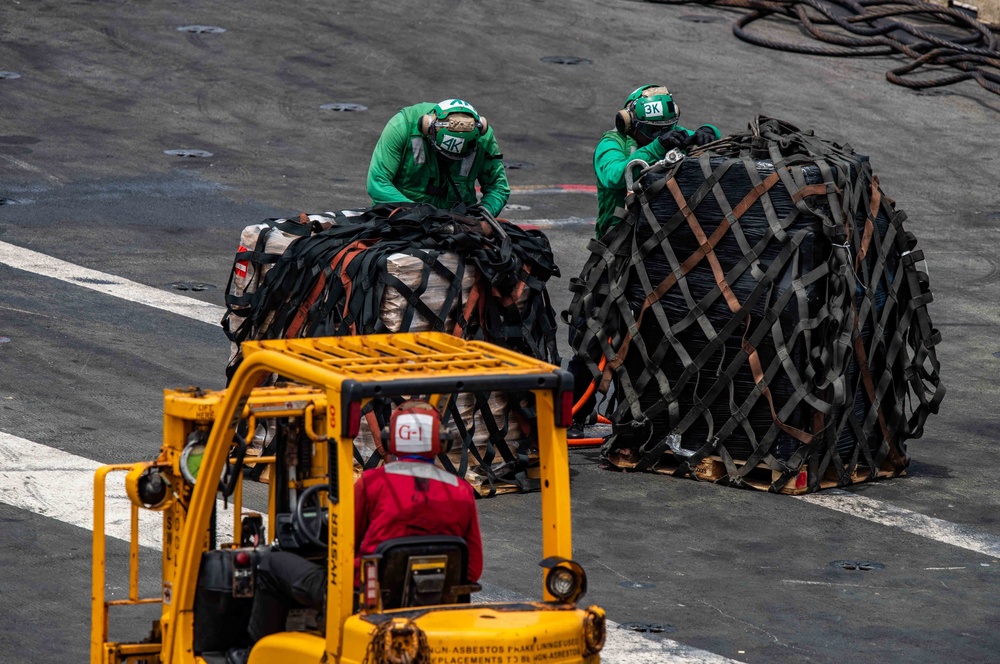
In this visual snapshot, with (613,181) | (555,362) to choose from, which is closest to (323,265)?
(555,362)

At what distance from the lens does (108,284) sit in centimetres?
1641

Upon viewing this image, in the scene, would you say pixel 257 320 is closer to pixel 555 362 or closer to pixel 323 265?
pixel 323 265

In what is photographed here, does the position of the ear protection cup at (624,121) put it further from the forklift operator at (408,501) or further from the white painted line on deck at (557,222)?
the forklift operator at (408,501)

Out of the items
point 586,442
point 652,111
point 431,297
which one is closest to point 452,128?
point 431,297

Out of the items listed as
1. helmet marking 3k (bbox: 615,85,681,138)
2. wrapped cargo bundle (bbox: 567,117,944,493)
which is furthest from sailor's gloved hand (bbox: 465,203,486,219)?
helmet marking 3k (bbox: 615,85,681,138)

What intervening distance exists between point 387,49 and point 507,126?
326 cm

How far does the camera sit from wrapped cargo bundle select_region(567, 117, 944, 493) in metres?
11.8

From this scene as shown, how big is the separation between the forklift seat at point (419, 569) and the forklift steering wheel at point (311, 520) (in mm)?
840

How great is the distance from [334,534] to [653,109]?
7891 millimetres

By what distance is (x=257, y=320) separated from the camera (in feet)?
39.6

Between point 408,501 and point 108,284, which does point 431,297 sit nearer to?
point 408,501

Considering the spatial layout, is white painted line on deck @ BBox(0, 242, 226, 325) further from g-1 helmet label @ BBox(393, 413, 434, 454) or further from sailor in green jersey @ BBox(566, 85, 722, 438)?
g-1 helmet label @ BBox(393, 413, 434, 454)

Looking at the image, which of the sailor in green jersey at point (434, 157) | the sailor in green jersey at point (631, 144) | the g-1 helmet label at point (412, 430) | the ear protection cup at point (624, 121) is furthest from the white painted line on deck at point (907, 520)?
the g-1 helmet label at point (412, 430)

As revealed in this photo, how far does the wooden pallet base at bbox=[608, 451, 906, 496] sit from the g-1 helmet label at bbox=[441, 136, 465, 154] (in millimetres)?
2518
